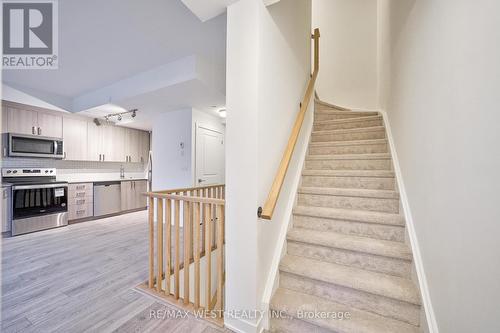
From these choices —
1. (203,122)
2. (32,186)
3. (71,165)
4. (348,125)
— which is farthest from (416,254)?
(71,165)

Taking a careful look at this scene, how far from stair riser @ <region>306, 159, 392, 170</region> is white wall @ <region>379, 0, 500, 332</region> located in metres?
0.59

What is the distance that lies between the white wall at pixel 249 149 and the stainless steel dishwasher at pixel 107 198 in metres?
4.49

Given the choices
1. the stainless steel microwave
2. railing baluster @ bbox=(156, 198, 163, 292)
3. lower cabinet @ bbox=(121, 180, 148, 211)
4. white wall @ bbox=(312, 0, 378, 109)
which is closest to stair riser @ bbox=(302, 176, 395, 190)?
railing baluster @ bbox=(156, 198, 163, 292)

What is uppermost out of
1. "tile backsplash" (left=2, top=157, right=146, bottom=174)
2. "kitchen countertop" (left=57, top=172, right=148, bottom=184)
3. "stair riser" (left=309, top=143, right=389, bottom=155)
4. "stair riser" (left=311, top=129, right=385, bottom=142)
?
"stair riser" (left=311, top=129, right=385, bottom=142)

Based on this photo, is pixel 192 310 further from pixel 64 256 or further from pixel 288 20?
pixel 288 20

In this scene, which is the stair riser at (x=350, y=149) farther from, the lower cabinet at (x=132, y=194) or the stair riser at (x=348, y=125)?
the lower cabinet at (x=132, y=194)

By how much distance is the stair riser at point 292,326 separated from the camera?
140 centimetres

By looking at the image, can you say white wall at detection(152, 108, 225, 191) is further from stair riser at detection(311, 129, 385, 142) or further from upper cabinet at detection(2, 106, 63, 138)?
stair riser at detection(311, 129, 385, 142)

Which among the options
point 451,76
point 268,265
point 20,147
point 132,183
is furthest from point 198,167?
point 451,76

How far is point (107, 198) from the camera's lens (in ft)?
15.9

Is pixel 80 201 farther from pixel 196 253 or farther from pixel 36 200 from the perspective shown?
pixel 196 253

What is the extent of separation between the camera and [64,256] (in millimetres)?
2740

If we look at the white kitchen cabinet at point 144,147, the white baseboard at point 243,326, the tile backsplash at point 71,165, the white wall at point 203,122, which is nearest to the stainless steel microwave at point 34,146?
the tile backsplash at point 71,165

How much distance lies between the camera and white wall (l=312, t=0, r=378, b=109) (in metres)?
4.11
